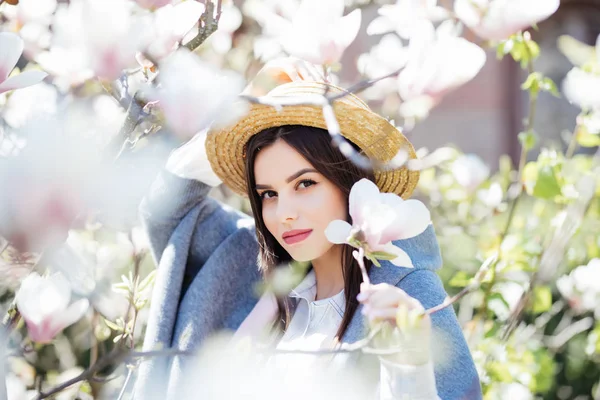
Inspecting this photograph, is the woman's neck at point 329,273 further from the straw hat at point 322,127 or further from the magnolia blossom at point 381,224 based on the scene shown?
the magnolia blossom at point 381,224

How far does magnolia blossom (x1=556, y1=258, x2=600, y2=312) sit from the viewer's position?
1.81 m

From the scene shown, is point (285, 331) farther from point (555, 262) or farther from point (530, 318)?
point (530, 318)

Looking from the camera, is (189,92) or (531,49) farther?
(531,49)

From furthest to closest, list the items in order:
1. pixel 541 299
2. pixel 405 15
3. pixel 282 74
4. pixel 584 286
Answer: pixel 584 286, pixel 541 299, pixel 282 74, pixel 405 15

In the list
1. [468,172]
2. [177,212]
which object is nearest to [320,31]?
[177,212]

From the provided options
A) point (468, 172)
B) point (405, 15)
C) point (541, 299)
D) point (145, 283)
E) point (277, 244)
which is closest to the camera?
point (405, 15)

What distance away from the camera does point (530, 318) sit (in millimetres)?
2469

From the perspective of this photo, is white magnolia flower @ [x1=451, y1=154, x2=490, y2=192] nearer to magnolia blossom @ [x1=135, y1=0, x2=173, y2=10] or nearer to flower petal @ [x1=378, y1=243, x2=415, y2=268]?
flower petal @ [x1=378, y1=243, x2=415, y2=268]

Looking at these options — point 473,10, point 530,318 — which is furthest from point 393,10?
point 530,318

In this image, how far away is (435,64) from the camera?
3.51 ft

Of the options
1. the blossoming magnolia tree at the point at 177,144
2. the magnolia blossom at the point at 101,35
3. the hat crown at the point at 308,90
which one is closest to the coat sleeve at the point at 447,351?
the blossoming magnolia tree at the point at 177,144

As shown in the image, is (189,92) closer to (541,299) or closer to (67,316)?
(67,316)

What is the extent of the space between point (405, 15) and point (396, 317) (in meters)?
0.53

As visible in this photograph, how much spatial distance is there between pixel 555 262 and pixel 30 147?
1181mm
